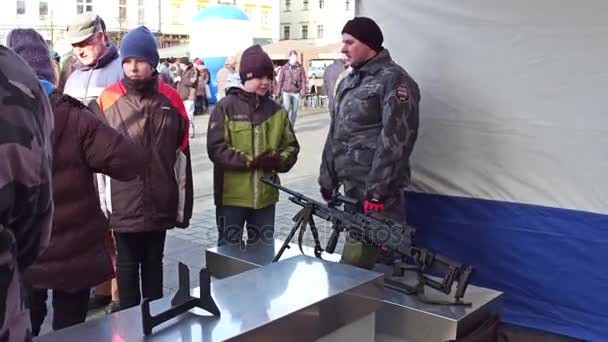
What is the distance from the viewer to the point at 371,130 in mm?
3121

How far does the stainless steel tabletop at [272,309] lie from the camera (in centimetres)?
168

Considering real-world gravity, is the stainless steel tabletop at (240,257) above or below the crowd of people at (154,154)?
below

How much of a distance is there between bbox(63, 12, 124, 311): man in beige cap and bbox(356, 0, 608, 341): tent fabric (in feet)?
5.52

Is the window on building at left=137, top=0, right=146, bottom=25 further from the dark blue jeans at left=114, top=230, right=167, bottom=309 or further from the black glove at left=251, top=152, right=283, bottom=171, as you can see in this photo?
the dark blue jeans at left=114, top=230, right=167, bottom=309

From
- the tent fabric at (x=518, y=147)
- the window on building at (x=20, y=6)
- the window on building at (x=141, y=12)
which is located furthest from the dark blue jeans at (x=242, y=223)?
the window on building at (x=141, y=12)

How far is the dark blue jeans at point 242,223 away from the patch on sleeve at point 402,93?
42.8 inches

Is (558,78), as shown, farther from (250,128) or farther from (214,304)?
(214,304)

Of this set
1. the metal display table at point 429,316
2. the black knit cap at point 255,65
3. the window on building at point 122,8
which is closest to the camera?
the metal display table at point 429,316

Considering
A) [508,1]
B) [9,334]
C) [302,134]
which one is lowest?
[302,134]

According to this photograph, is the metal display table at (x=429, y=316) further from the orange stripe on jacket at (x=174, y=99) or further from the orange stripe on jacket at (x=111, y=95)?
the orange stripe on jacket at (x=111, y=95)

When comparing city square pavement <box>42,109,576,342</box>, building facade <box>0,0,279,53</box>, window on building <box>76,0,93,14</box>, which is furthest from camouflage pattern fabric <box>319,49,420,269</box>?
window on building <box>76,0,93,14</box>

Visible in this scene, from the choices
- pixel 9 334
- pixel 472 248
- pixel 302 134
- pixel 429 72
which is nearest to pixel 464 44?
pixel 429 72

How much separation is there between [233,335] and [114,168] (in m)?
0.97

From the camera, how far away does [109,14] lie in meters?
36.5
